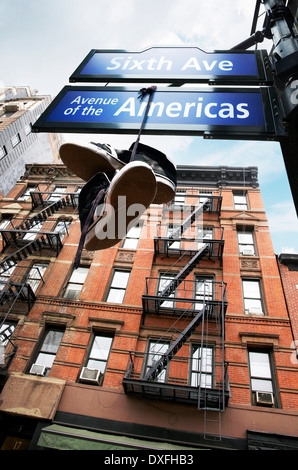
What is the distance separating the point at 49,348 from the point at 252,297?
8.10 meters

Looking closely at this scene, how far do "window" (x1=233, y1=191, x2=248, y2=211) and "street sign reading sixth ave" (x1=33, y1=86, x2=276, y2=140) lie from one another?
14.1 m

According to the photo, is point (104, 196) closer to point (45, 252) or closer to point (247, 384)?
point (247, 384)

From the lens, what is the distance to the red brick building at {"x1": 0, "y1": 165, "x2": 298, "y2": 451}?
9.17 meters

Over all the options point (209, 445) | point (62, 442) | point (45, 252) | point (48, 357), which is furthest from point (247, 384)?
point (45, 252)

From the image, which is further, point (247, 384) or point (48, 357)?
point (48, 357)

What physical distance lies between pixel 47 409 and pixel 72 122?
9.48 metres

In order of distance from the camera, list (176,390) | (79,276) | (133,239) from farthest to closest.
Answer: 1. (133,239)
2. (79,276)
3. (176,390)

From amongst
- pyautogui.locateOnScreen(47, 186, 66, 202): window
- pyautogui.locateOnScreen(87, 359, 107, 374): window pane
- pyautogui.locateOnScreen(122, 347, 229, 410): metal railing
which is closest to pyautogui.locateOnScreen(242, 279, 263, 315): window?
pyautogui.locateOnScreen(122, 347, 229, 410): metal railing

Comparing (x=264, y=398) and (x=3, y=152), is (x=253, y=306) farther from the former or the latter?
(x=3, y=152)

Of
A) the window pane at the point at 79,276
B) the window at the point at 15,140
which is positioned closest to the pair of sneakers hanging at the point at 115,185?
the window pane at the point at 79,276

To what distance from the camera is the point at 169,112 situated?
3080 millimetres

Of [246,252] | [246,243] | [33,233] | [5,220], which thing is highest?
[5,220]

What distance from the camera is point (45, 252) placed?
15250 millimetres

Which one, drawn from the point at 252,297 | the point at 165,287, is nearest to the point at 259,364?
the point at 252,297
